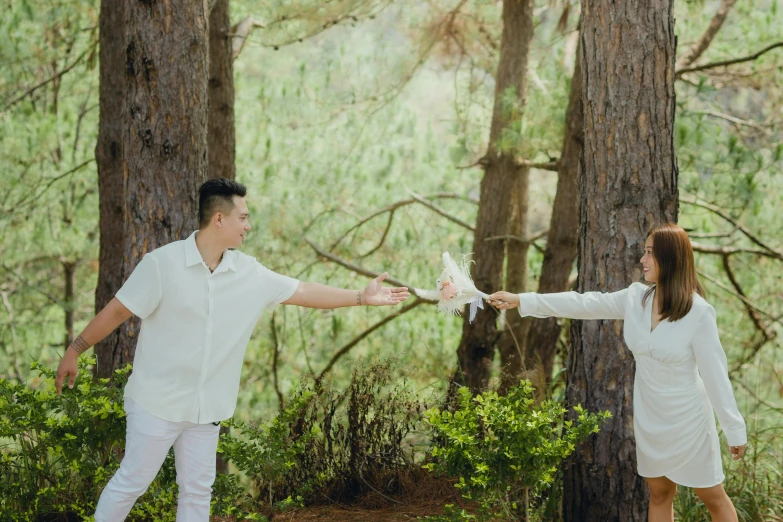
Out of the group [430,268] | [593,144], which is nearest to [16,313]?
[430,268]

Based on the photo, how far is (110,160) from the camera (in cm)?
690

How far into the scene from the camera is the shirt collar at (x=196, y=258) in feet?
11.2

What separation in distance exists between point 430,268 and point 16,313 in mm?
6169

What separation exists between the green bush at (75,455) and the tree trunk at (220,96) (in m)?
3.46

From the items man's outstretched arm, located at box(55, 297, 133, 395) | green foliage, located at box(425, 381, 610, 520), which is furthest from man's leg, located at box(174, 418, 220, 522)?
green foliage, located at box(425, 381, 610, 520)

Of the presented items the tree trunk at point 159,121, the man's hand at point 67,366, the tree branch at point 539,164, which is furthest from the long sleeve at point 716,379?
the tree branch at point 539,164

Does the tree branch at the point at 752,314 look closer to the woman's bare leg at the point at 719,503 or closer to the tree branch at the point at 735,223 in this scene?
the tree branch at the point at 735,223

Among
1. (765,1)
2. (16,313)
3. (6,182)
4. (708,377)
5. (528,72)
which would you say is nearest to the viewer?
(708,377)

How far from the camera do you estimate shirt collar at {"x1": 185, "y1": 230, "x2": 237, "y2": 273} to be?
3.41 metres

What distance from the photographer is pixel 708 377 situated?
3420mm

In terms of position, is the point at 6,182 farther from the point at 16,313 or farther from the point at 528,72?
the point at 528,72

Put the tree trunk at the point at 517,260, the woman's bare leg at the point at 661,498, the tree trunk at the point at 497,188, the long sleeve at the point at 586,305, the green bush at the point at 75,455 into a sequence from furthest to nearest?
the tree trunk at the point at 517,260 → the tree trunk at the point at 497,188 → the green bush at the point at 75,455 → the long sleeve at the point at 586,305 → the woman's bare leg at the point at 661,498

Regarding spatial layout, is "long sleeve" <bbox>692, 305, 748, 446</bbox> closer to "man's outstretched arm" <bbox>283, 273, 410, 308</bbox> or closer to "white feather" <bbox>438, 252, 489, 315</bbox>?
"white feather" <bbox>438, 252, 489, 315</bbox>

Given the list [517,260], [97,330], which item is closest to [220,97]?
[517,260]
